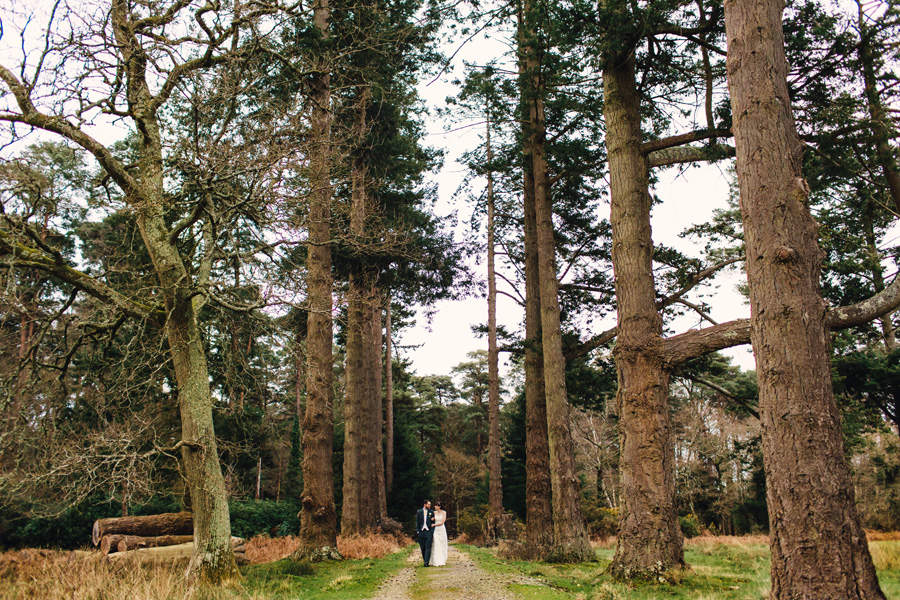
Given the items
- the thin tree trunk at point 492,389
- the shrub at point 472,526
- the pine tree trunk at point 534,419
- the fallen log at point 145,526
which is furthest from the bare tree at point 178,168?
the shrub at point 472,526

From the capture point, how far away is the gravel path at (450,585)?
6.64m

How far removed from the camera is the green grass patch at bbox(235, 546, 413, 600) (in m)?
6.70

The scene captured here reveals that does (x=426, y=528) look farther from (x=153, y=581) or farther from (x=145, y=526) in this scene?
(x=153, y=581)

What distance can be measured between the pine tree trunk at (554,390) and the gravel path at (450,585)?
7.35ft

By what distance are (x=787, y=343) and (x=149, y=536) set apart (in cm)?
1101

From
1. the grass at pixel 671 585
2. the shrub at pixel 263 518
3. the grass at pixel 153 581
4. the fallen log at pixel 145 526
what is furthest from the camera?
the shrub at pixel 263 518

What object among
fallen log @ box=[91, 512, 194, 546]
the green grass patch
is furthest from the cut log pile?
the green grass patch

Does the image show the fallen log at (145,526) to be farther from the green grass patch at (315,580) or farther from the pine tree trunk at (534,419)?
the pine tree trunk at (534,419)

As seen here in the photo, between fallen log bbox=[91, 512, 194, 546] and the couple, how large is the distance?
469cm

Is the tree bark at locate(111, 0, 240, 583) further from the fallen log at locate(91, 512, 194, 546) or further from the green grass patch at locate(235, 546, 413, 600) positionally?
the fallen log at locate(91, 512, 194, 546)

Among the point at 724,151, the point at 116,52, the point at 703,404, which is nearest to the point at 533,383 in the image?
the point at 724,151

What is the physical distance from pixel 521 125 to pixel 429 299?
678 cm

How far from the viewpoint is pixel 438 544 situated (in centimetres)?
1194

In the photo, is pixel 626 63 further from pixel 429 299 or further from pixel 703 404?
pixel 703 404
